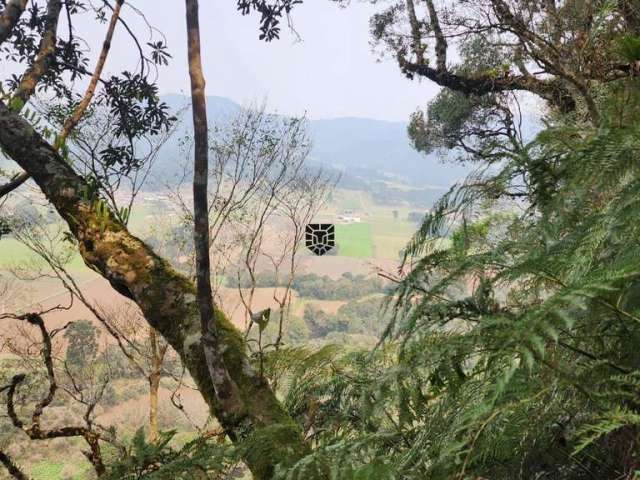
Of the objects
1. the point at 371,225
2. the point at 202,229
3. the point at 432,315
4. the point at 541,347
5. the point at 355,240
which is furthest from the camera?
the point at 371,225

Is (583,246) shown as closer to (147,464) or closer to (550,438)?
(550,438)

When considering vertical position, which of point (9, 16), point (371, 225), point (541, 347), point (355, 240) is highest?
point (9, 16)

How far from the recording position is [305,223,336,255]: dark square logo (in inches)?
210

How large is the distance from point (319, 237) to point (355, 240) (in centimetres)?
1806

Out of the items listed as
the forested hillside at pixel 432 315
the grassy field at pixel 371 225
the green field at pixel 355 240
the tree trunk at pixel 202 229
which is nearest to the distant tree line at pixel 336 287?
the green field at pixel 355 240

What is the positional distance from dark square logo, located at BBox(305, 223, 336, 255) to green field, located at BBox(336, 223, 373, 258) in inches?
489

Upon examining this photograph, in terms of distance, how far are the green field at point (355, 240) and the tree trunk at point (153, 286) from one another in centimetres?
1664

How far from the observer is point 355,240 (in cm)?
2350

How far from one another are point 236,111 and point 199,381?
4.65 m

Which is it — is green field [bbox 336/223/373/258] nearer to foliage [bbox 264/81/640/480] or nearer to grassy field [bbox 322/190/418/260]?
grassy field [bbox 322/190/418/260]

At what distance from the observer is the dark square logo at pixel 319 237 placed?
5.33m

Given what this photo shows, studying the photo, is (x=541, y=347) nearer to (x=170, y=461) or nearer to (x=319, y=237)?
(x=170, y=461)

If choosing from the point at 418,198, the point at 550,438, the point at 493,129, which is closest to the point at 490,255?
the point at 550,438

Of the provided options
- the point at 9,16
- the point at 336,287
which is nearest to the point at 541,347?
the point at 9,16
